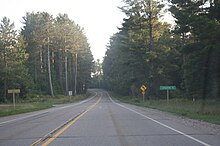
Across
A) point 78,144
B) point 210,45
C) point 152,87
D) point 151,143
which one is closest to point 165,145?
point 151,143

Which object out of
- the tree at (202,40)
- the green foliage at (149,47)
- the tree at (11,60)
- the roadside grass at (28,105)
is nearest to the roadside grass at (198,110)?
the tree at (202,40)

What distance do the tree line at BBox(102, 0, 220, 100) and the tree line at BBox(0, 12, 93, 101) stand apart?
1661 cm

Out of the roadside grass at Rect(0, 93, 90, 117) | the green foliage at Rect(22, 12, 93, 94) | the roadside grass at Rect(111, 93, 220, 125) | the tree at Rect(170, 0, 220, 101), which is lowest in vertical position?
the roadside grass at Rect(0, 93, 90, 117)

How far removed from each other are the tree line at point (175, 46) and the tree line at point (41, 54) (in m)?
16.6

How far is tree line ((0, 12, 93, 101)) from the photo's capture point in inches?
2776

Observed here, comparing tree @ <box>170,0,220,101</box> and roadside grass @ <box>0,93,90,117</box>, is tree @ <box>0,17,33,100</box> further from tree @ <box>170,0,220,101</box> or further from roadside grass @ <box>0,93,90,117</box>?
tree @ <box>170,0,220,101</box>

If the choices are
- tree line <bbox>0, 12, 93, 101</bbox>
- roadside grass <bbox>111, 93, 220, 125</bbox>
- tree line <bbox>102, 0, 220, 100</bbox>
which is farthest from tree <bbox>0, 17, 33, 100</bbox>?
roadside grass <bbox>111, 93, 220, 125</bbox>

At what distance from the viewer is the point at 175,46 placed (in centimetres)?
5597

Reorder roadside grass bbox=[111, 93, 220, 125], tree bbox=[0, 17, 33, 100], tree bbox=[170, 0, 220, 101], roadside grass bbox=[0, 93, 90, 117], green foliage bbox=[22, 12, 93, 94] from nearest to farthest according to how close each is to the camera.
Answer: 1. roadside grass bbox=[111, 93, 220, 125]
2. tree bbox=[170, 0, 220, 101]
3. roadside grass bbox=[0, 93, 90, 117]
4. tree bbox=[0, 17, 33, 100]
5. green foliage bbox=[22, 12, 93, 94]

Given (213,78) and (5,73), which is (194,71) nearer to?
(213,78)

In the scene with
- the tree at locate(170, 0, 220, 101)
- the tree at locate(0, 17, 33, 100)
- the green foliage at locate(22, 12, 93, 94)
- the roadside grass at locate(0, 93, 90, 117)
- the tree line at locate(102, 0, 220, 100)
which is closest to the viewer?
the tree at locate(170, 0, 220, 101)

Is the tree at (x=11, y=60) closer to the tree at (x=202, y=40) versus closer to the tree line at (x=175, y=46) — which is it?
the tree line at (x=175, y=46)

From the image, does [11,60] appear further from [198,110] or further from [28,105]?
[198,110]

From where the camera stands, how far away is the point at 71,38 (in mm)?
87188
